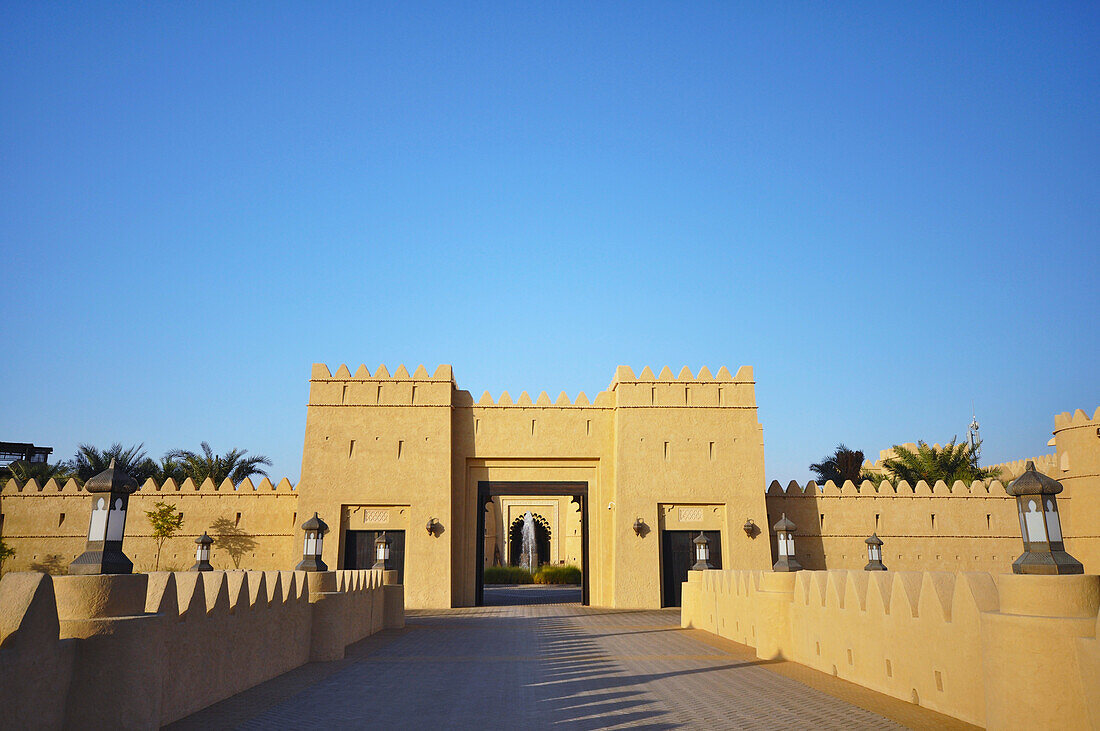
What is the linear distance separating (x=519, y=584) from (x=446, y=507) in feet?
60.5

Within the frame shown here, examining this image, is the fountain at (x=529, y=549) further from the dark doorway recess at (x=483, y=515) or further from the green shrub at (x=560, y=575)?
the dark doorway recess at (x=483, y=515)

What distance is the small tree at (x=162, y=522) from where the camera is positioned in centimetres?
2216

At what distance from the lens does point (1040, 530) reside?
593 centimetres

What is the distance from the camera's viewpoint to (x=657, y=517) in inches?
898

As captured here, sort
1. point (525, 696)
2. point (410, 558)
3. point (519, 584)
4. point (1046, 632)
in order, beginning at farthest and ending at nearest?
1. point (519, 584)
2. point (410, 558)
3. point (525, 696)
4. point (1046, 632)

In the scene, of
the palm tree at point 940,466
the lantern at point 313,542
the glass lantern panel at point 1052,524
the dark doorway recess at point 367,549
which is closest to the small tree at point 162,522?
the dark doorway recess at point 367,549

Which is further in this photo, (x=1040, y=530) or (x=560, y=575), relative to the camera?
(x=560, y=575)

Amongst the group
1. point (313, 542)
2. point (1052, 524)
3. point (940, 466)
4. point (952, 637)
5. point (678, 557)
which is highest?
point (940, 466)

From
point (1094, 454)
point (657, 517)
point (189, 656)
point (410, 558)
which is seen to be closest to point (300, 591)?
point (189, 656)

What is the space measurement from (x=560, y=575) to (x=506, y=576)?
2.85 metres

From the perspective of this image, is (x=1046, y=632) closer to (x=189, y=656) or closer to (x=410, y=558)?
(x=189, y=656)

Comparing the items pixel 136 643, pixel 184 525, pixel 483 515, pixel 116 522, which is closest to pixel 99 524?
pixel 116 522

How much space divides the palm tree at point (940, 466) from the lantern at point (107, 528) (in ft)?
91.8

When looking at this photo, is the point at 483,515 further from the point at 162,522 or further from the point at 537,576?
the point at 537,576
